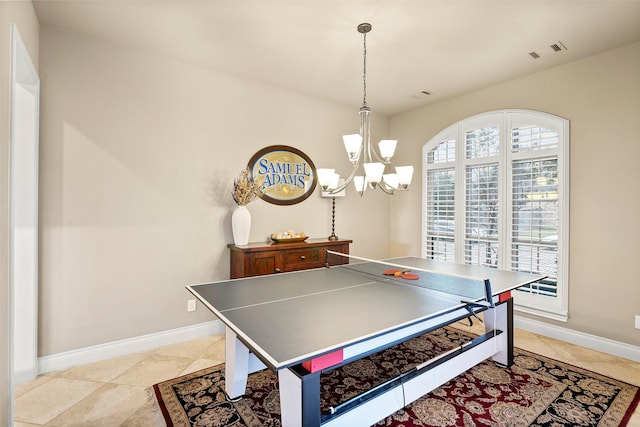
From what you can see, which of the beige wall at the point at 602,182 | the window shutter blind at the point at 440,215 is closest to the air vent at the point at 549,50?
the beige wall at the point at 602,182

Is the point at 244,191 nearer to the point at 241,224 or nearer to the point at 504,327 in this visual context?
the point at 241,224

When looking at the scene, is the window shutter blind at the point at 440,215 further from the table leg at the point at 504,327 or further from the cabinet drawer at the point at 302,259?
the cabinet drawer at the point at 302,259

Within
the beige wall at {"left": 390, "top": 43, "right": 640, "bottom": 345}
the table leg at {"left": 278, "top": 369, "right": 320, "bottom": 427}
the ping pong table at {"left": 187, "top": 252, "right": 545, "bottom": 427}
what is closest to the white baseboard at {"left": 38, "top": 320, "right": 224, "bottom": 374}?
the ping pong table at {"left": 187, "top": 252, "right": 545, "bottom": 427}

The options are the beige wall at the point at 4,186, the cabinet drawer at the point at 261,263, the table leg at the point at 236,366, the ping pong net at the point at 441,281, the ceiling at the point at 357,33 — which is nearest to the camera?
the beige wall at the point at 4,186

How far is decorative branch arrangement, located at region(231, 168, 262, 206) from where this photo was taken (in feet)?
11.3

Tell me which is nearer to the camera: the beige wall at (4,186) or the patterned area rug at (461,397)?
the beige wall at (4,186)

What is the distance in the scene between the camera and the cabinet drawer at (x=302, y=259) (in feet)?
11.5

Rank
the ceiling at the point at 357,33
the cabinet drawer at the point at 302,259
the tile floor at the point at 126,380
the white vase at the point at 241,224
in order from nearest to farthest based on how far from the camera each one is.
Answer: the tile floor at the point at 126,380
the ceiling at the point at 357,33
the white vase at the point at 241,224
the cabinet drawer at the point at 302,259

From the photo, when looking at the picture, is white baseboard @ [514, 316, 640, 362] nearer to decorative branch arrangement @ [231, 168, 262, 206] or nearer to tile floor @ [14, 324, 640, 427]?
tile floor @ [14, 324, 640, 427]

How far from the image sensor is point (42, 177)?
2.62m

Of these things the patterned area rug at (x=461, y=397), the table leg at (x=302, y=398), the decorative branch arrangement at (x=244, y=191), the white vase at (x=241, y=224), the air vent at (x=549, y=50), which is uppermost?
the air vent at (x=549, y=50)

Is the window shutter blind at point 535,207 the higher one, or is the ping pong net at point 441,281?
the window shutter blind at point 535,207

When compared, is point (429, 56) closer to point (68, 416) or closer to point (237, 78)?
point (237, 78)

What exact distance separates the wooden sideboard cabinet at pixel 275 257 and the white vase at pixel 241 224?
0.09 meters
